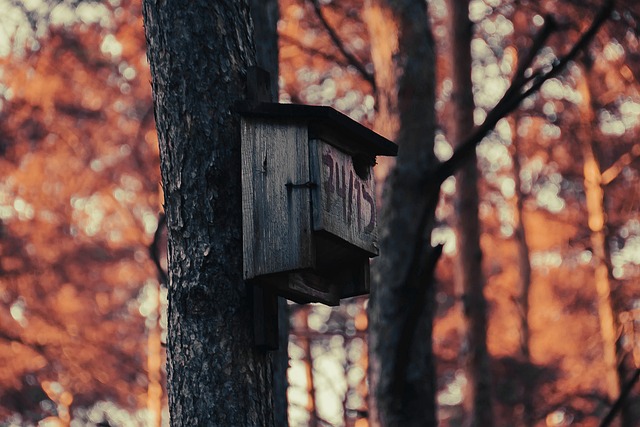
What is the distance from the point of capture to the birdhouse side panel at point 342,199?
150 inches

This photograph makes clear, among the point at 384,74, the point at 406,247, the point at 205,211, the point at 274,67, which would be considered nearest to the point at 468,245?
the point at 384,74

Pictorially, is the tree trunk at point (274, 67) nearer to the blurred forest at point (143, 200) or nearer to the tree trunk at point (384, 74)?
the tree trunk at point (384, 74)

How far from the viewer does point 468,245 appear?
10469 mm

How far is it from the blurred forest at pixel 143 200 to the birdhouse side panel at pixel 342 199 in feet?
27.4

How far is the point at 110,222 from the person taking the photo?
15664 mm

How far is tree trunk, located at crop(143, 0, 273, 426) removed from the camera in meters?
3.63

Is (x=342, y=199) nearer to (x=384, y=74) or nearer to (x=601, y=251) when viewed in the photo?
(x=384, y=74)

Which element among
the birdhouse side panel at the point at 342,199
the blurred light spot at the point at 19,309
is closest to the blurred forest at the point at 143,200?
the blurred light spot at the point at 19,309

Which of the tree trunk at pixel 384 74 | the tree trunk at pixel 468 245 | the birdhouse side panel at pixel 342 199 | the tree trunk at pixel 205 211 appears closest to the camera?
the tree trunk at pixel 205 211

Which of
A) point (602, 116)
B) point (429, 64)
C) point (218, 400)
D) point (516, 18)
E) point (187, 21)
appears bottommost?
point (218, 400)

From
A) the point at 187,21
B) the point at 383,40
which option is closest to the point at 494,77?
the point at 383,40

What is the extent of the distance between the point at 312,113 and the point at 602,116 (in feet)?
37.8

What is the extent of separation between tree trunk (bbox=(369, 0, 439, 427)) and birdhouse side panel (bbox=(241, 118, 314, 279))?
69.8 inches

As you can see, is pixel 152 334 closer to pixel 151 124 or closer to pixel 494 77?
pixel 151 124
